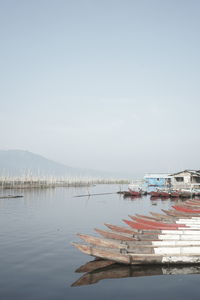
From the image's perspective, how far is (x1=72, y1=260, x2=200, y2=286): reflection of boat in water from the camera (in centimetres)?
1155

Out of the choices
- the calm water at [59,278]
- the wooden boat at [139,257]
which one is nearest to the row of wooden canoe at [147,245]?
the wooden boat at [139,257]

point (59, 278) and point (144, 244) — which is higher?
point (144, 244)

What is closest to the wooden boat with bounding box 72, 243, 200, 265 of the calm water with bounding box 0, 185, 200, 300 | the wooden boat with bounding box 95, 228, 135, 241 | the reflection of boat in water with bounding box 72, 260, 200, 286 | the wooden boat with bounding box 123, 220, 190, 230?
the reflection of boat in water with bounding box 72, 260, 200, 286

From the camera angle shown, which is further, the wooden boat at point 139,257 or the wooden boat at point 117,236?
the wooden boat at point 117,236

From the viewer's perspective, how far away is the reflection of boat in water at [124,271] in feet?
37.9

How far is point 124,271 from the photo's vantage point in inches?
469

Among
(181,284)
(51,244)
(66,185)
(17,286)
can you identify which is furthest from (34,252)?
(66,185)

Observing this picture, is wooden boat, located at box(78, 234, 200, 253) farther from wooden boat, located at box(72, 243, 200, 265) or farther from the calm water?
the calm water

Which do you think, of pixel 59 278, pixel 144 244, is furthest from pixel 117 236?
pixel 59 278

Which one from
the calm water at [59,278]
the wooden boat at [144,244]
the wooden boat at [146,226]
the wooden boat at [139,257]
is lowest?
the calm water at [59,278]

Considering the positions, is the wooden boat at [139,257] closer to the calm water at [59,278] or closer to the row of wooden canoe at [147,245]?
the row of wooden canoe at [147,245]

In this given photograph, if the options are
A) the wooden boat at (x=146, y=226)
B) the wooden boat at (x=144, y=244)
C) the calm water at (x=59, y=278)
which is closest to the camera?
the calm water at (x=59, y=278)

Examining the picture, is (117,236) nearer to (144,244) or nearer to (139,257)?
(144,244)

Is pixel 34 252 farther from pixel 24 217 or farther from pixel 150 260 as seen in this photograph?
pixel 24 217
